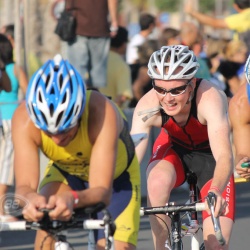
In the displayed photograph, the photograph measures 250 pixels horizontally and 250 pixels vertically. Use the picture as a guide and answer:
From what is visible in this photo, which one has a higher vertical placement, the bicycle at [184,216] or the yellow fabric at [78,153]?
the yellow fabric at [78,153]

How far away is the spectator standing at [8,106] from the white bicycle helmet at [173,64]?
408 centimetres

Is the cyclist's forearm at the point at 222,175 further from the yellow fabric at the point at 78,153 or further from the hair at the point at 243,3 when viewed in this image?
the hair at the point at 243,3

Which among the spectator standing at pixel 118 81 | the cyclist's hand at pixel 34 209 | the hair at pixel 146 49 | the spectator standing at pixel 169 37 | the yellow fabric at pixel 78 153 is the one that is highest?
the spectator standing at pixel 169 37

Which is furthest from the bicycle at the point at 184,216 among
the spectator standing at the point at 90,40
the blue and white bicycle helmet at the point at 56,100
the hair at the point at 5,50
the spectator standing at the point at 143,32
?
the spectator standing at the point at 143,32

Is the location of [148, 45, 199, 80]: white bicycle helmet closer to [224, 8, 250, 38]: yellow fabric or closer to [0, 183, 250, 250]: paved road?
[0, 183, 250, 250]: paved road

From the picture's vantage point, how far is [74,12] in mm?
12602

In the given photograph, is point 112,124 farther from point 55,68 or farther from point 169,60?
point 169,60

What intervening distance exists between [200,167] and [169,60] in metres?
0.85

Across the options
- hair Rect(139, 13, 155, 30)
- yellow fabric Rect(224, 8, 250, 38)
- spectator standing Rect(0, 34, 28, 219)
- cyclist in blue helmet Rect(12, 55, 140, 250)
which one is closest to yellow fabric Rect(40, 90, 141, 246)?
cyclist in blue helmet Rect(12, 55, 140, 250)

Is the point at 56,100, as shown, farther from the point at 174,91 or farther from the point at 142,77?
the point at 142,77

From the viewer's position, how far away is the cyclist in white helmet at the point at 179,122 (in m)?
7.19

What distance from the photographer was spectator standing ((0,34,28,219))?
447 inches

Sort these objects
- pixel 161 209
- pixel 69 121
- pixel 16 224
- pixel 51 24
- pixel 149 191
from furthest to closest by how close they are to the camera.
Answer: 1. pixel 51 24
2. pixel 149 191
3. pixel 161 209
4. pixel 69 121
5. pixel 16 224

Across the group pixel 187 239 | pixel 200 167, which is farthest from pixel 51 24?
pixel 200 167
